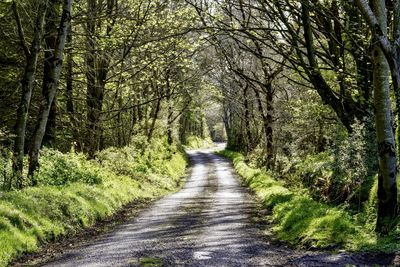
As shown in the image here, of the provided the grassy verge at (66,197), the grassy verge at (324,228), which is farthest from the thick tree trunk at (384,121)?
the grassy verge at (66,197)

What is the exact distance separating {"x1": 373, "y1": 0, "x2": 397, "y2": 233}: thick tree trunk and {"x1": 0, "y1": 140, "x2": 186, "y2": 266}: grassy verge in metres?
7.46

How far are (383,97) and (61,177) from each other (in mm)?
10750

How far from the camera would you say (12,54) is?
17266mm

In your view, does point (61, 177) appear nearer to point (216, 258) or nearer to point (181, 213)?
point (181, 213)

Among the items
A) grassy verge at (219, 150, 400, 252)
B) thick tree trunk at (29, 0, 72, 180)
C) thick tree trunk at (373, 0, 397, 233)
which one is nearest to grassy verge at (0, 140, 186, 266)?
thick tree trunk at (29, 0, 72, 180)

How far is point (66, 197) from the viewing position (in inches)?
520

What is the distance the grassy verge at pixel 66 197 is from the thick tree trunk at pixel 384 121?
24.5 ft

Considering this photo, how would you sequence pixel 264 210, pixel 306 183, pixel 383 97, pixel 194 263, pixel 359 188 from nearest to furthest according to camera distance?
pixel 194 263
pixel 383 97
pixel 359 188
pixel 264 210
pixel 306 183

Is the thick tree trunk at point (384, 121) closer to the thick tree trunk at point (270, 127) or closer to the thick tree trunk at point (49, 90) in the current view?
the thick tree trunk at point (49, 90)

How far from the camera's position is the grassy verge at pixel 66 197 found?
9.87m

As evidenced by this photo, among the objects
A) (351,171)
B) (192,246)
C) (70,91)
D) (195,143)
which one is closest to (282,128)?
(70,91)

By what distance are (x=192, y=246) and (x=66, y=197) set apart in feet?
16.2

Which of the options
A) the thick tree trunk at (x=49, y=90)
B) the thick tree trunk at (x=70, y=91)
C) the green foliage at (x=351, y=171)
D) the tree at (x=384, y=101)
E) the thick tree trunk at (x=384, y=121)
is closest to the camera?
the tree at (x=384, y=101)

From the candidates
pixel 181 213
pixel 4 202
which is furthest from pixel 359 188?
pixel 4 202
